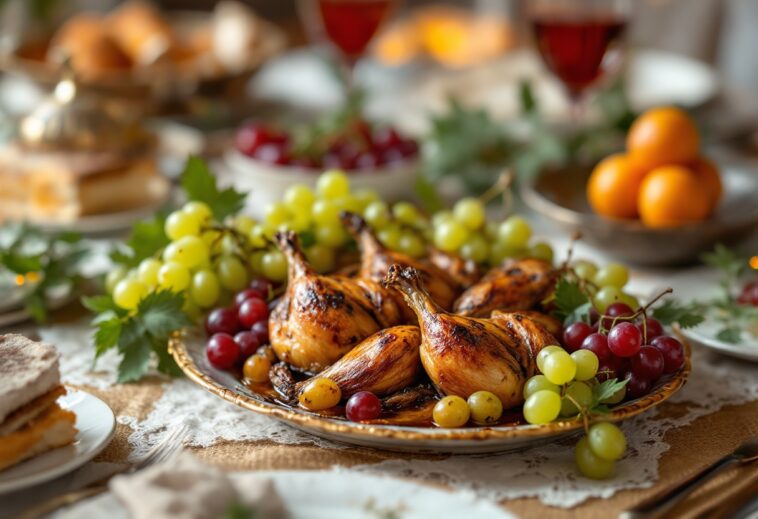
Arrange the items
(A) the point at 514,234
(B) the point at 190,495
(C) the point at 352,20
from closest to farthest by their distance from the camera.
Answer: (B) the point at 190,495 → (A) the point at 514,234 → (C) the point at 352,20

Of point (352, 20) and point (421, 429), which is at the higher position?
point (352, 20)

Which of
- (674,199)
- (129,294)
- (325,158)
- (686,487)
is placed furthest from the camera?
(325,158)

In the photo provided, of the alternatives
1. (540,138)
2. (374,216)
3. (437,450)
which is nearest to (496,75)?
(540,138)

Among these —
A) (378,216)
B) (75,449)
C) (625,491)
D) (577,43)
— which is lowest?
(625,491)

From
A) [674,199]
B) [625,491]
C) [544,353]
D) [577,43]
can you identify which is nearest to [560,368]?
[544,353]

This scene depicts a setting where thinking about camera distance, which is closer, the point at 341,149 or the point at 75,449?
the point at 75,449

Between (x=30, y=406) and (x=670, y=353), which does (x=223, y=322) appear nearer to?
(x=30, y=406)

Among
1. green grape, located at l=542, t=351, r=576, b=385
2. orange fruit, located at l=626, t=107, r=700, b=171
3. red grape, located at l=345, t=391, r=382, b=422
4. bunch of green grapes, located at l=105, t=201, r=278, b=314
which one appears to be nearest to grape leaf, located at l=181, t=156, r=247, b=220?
bunch of green grapes, located at l=105, t=201, r=278, b=314
